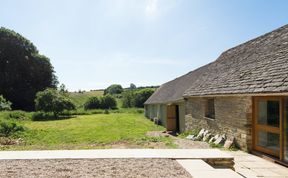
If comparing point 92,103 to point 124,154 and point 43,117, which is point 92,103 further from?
point 124,154

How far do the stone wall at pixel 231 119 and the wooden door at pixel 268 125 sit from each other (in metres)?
0.25

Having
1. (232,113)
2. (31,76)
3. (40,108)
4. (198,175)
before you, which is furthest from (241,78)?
(31,76)

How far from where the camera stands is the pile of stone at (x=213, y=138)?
11.5 metres

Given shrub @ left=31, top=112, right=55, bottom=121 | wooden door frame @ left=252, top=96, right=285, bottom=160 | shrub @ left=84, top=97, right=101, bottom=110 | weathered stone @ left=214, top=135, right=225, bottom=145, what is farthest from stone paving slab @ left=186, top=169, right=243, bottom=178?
shrub @ left=84, top=97, right=101, bottom=110

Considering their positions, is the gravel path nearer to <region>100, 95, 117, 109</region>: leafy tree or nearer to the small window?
the small window

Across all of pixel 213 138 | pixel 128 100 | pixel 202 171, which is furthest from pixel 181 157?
pixel 128 100

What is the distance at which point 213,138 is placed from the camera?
12961 millimetres

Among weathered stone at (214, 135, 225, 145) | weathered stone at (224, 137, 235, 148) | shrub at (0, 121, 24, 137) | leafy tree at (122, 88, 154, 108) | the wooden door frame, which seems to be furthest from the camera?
leafy tree at (122, 88, 154, 108)

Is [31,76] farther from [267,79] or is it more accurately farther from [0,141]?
[267,79]

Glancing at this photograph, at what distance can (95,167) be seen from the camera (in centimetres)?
648

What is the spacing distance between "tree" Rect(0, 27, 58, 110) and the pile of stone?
38784mm

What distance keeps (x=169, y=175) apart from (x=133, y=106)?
168 feet

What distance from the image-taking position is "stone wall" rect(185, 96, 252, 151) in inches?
409

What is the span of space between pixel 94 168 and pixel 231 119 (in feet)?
22.9
